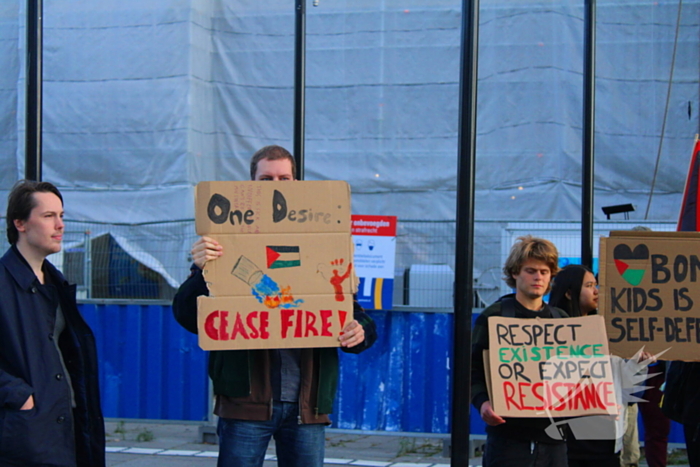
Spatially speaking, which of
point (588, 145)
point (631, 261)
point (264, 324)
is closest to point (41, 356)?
point (264, 324)

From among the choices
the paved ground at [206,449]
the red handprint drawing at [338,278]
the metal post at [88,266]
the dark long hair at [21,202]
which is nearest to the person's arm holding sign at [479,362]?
the red handprint drawing at [338,278]

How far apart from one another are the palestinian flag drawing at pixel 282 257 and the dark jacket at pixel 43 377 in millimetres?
787

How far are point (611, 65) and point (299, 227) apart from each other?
7.92 metres

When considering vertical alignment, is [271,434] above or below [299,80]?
below

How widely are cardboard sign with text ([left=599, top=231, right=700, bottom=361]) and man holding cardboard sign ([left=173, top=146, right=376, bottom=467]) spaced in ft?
3.72

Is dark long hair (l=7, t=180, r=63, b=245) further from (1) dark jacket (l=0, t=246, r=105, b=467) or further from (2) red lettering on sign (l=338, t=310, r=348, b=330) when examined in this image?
(2) red lettering on sign (l=338, t=310, r=348, b=330)

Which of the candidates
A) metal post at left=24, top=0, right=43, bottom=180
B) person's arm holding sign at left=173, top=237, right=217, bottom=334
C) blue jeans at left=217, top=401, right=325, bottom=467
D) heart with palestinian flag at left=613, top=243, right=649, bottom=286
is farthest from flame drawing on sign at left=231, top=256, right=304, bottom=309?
metal post at left=24, top=0, right=43, bottom=180

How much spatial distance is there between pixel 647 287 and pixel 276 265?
1.60 metres

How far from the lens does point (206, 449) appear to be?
641 cm

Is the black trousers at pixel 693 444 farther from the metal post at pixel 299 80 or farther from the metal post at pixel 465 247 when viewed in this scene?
the metal post at pixel 299 80

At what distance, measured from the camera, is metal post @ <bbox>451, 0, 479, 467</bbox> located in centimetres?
378

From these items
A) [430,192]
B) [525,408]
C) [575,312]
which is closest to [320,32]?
[430,192]

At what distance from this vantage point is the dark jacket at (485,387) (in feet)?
11.0

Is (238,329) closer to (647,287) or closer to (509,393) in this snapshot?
(509,393)
